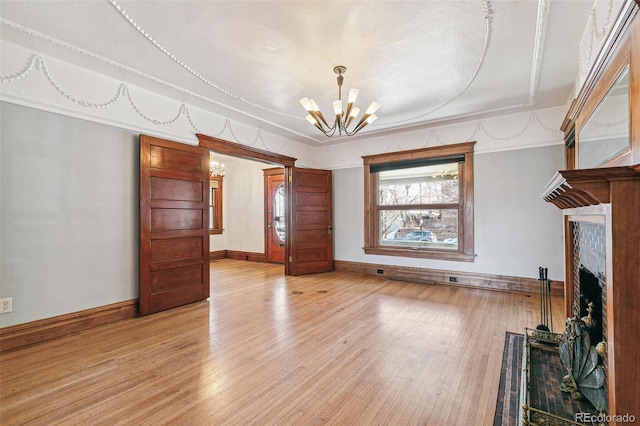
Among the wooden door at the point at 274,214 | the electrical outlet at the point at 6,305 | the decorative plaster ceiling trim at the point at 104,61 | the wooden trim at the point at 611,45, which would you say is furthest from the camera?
the wooden door at the point at 274,214

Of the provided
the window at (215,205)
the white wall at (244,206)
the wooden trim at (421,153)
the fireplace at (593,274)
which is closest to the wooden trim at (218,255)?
the white wall at (244,206)

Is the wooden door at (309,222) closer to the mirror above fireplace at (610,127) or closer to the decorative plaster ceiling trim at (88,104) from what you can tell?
the decorative plaster ceiling trim at (88,104)

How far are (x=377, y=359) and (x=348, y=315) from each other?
1060 millimetres

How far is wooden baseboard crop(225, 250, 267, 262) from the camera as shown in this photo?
7.58 metres

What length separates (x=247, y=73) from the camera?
316 centimetres

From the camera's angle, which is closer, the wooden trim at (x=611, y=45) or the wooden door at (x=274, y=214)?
the wooden trim at (x=611, y=45)

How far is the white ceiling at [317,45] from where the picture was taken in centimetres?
221

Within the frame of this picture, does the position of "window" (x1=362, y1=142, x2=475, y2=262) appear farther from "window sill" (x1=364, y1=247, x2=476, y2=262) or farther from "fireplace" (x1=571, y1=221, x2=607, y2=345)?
"fireplace" (x1=571, y1=221, x2=607, y2=345)

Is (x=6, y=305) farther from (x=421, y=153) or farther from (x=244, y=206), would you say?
(x=421, y=153)

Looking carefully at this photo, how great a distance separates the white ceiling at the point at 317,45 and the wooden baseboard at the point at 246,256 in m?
4.48

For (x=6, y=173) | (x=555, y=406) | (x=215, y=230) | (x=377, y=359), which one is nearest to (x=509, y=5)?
(x=555, y=406)

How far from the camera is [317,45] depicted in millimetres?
2625

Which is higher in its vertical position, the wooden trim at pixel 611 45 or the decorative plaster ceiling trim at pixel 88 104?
the decorative plaster ceiling trim at pixel 88 104

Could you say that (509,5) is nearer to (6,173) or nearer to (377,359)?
(377,359)
